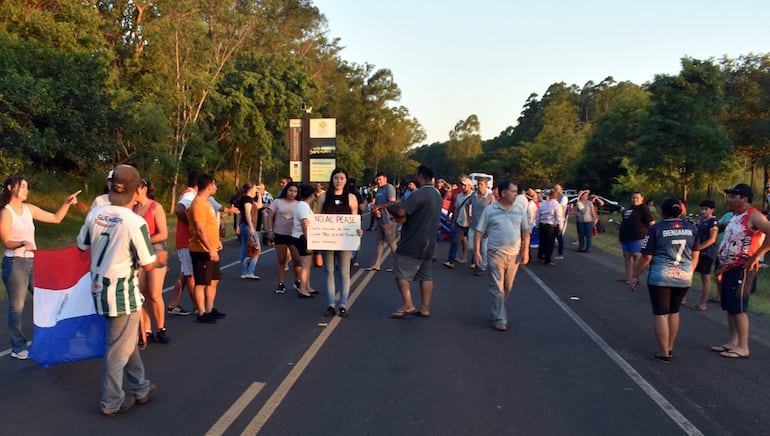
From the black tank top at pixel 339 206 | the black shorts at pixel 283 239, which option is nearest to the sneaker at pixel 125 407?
the black tank top at pixel 339 206

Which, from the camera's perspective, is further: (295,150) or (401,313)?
(295,150)

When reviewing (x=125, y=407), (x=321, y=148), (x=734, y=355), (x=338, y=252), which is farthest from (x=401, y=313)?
(x=321, y=148)

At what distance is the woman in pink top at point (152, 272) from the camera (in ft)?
20.1

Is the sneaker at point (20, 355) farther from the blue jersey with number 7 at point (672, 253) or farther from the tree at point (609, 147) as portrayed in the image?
the tree at point (609, 147)

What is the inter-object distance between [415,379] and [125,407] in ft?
8.25

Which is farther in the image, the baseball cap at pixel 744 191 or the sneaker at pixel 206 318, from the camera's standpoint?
the sneaker at pixel 206 318

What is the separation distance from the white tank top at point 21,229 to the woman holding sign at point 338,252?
348 cm

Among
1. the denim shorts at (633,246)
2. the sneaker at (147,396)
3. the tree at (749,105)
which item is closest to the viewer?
the sneaker at (147,396)

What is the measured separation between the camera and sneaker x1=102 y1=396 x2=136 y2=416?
172 inches

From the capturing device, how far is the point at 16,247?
5.49 m

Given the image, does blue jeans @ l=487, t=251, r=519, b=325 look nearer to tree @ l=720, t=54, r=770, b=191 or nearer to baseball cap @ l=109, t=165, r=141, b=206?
baseball cap @ l=109, t=165, r=141, b=206

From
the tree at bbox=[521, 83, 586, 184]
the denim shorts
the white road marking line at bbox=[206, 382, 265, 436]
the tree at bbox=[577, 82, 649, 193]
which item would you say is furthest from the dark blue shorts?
the tree at bbox=[521, 83, 586, 184]

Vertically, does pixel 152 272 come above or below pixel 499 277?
above

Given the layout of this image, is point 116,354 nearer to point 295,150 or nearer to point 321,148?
point 295,150
